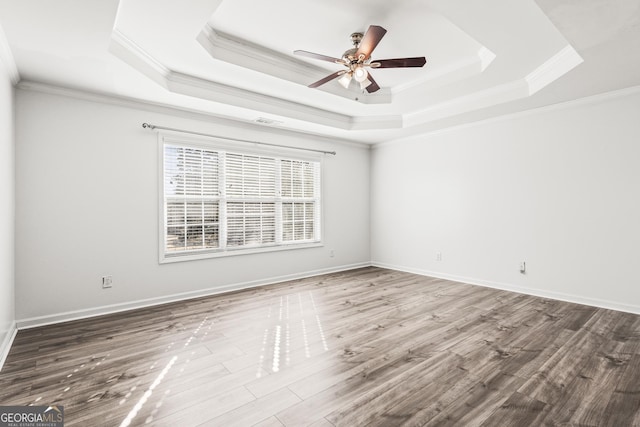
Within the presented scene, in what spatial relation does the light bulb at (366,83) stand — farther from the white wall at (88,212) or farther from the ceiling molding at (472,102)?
the white wall at (88,212)

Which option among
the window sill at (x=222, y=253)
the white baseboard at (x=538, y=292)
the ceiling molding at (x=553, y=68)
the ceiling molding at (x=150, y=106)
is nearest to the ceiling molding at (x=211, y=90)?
the ceiling molding at (x=150, y=106)

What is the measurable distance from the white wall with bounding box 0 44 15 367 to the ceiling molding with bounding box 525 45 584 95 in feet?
14.9

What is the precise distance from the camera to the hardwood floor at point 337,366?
175cm

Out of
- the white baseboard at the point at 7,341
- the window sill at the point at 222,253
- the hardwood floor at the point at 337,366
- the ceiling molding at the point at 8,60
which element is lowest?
the hardwood floor at the point at 337,366

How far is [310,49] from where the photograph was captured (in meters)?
3.15

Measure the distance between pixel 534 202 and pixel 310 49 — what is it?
135 inches

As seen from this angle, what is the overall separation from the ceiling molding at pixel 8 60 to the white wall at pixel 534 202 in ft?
16.8

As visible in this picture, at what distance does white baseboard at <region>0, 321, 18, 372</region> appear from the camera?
238 centimetres

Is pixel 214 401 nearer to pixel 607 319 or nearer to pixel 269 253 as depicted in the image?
pixel 269 253

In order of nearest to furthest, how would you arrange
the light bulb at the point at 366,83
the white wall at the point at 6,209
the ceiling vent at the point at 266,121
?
the white wall at the point at 6,209
the light bulb at the point at 366,83
the ceiling vent at the point at 266,121

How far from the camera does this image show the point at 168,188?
3910 mm

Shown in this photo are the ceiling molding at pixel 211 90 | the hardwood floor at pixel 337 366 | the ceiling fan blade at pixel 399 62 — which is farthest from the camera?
the ceiling molding at pixel 211 90

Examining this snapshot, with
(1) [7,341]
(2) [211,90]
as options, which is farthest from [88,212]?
(2) [211,90]

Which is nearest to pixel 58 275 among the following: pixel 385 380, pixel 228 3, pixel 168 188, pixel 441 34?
pixel 168 188
